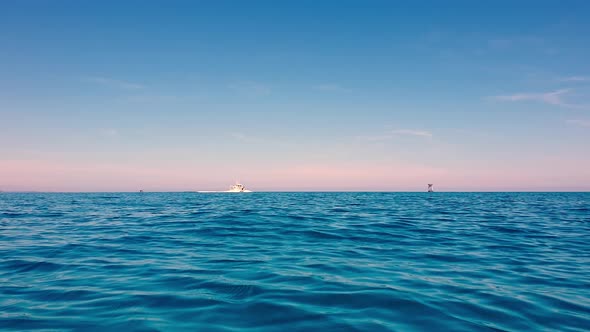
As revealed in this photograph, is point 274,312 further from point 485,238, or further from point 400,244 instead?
point 485,238

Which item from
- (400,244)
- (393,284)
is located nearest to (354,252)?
(400,244)

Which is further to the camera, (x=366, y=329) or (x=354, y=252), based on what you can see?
(x=354, y=252)

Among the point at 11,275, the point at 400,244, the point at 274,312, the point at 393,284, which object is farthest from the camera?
the point at 400,244

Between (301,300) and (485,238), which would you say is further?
(485,238)

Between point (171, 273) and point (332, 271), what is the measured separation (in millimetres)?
3949

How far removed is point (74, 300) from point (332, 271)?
549 cm

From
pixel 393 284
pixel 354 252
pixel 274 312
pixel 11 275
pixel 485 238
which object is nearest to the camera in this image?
pixel 274 312

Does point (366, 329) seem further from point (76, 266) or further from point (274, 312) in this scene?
point (76, 266)

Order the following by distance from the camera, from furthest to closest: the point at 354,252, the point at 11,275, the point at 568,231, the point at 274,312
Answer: the point at 568,231 → the point at 354,252 → the point at 11,275 → the point at 274,312

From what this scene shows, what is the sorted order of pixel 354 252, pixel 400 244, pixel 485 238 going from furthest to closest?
pixel 485 238 < pixel 400 244 < pixel 354 252

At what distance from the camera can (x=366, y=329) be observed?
16.8ft

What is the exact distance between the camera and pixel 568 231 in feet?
52.3

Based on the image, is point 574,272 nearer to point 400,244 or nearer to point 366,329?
point 400,244

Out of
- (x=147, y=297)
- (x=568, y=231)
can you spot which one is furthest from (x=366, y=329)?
(x=568, y=231)
